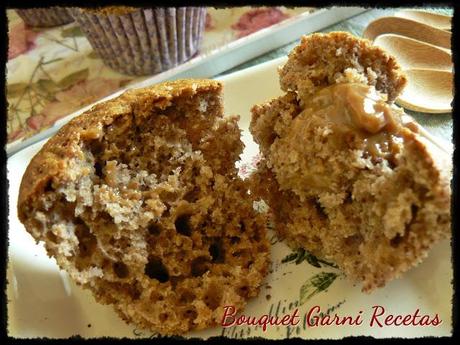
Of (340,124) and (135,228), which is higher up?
(340,124)

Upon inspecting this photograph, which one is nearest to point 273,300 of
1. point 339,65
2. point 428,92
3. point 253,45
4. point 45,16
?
point 339,65

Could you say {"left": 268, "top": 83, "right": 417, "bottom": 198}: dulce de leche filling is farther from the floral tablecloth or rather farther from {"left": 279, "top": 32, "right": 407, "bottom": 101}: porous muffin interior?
the floral tablecloth

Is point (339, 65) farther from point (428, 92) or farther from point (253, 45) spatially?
point (253, 45)

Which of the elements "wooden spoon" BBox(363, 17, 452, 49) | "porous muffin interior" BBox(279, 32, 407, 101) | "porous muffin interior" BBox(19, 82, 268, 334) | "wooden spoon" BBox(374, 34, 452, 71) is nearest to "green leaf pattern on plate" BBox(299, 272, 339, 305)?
"porous muffin interior" BBox(19, 82, 268, 334)
